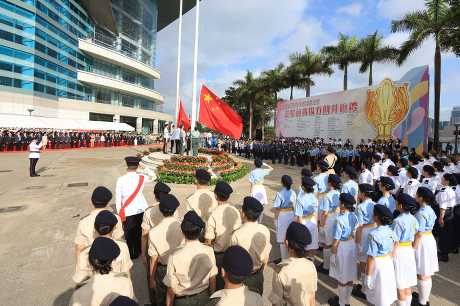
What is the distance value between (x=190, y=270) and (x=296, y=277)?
3.24 feet

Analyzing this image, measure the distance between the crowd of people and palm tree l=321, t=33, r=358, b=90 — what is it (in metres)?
22.8

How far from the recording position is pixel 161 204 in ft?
12.0

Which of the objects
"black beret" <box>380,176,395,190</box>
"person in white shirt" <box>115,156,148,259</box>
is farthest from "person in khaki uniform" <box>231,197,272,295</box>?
"black beret" <box>380,176,395,190</box>

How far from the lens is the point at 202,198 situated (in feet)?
15.4

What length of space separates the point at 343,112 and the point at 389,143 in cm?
390

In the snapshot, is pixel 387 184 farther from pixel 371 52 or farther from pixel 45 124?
pixel 45 124

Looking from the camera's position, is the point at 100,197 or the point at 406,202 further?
the point at 406,202

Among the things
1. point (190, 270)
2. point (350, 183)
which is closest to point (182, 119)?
point (350, 183)

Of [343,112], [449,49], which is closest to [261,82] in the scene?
[343,112]

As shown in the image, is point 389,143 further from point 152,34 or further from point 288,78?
point 152,34

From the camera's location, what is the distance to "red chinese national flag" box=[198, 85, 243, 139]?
1255 cm

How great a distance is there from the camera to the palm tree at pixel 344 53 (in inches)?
1061

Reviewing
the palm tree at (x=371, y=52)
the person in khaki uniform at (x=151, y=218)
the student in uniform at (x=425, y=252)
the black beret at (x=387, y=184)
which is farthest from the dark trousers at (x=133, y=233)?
the palm tree at (x=371, y=52)

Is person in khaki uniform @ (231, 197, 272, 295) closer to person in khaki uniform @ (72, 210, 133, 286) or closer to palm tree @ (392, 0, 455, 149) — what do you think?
person in khaki uniform @ (72, 210, 133, 286)
